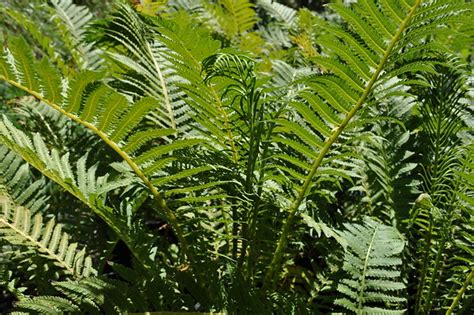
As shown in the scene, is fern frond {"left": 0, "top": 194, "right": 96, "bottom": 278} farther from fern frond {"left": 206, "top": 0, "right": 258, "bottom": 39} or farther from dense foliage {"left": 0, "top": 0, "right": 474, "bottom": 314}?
fern frond {"left": 206, "top": 0, "right": 258, "bottom": 39}

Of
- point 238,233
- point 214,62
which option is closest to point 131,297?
point 238,233

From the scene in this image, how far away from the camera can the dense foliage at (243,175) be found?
0.93 meters

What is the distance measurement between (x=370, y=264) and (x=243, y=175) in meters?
0.29

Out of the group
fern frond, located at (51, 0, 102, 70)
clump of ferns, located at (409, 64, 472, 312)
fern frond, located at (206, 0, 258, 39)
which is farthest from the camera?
fern frond, located at (206, 0, 258, 39)

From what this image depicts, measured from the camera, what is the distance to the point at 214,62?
2.88 ft

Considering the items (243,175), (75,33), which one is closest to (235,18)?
(75,33)

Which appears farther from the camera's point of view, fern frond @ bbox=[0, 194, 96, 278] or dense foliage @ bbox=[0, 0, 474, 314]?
fern frond @ bbox=[0, 194, 96, 278]

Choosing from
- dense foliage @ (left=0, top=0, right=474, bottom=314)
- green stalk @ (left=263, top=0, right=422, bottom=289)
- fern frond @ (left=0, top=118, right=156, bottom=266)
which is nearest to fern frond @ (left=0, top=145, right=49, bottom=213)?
dense foliage @ (left=0, top=0, right=474, bottom=314)

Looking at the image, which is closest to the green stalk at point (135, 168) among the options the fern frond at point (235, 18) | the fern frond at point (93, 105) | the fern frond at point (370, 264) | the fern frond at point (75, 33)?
the fern frond at point (93, 105)

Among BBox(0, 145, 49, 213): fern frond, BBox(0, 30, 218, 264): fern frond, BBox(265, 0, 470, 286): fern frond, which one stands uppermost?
BBox(265, 0, 470, 286): fern frond

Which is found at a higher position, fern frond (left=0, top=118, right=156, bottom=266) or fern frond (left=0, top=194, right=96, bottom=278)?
fern frond (left=0, top=118, right=156, bottom=266)

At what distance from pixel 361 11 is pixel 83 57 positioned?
45.4 inches

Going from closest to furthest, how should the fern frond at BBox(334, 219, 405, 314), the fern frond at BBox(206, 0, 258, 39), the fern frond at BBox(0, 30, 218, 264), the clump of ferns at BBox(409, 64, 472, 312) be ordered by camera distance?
the fern frond at BBox(0, 30, 218, 264) → the fern frond at BBox(334, 219, 405, 314) → the clump of ferns at BBox(409, 64, 472, 312) → the fern frond at BBox(206, 0, 258, 39)

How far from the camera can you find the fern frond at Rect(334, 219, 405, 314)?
3.30ft
